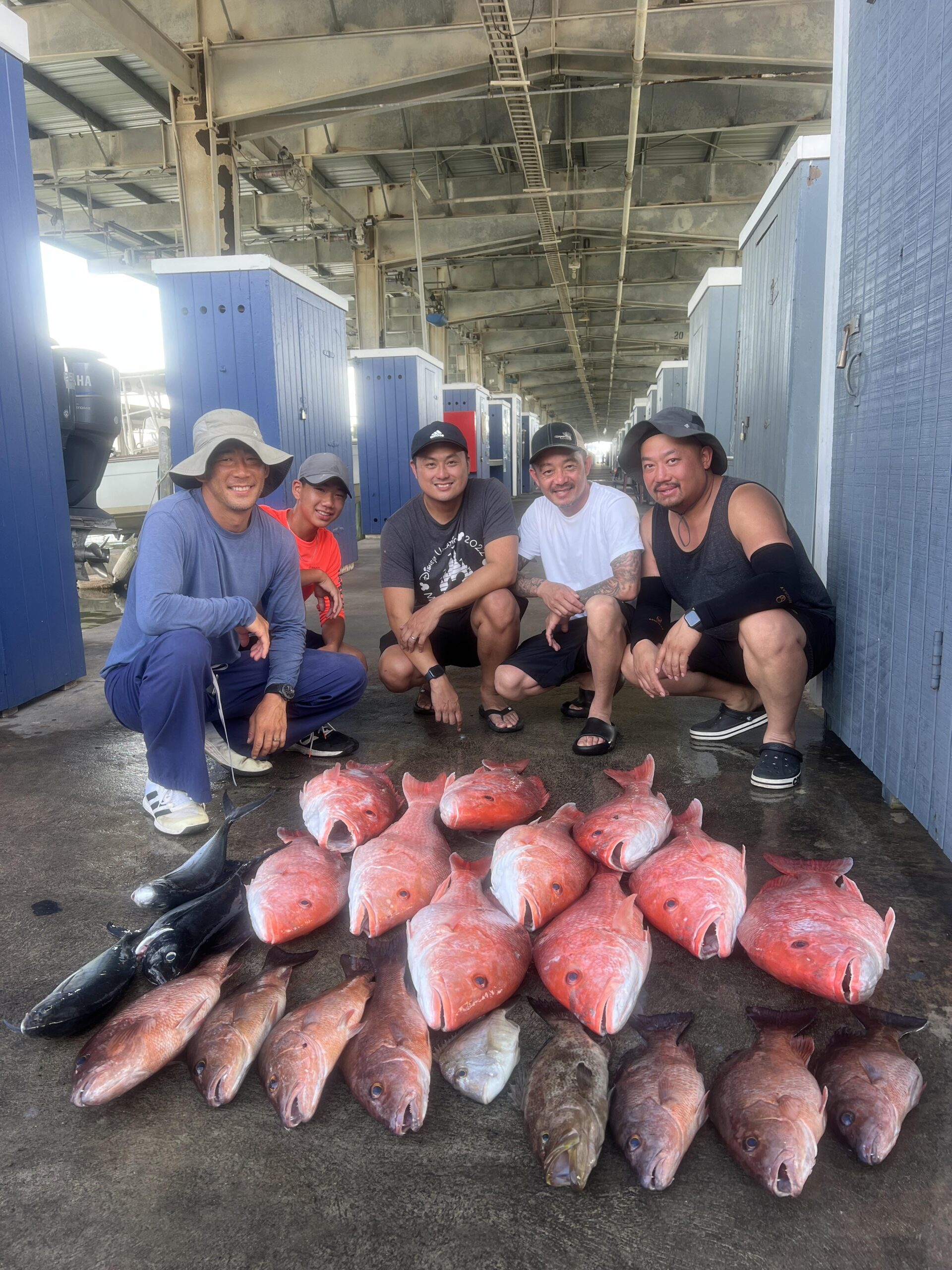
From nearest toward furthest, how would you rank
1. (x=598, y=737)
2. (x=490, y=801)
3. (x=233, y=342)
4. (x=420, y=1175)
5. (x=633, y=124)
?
1. (x=420, y=1175)
2. (x=490, y=801)
3. (x=598, y=737)
4. (x=233, y=342)
5. (x=633, y=124)

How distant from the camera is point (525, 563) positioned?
13.4 ft

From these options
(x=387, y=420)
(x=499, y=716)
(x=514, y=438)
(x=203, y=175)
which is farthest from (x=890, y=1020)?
(x=514, y=438)

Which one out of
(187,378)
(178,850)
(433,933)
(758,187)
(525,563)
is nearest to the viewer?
(433,933)

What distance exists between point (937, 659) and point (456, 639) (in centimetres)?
226

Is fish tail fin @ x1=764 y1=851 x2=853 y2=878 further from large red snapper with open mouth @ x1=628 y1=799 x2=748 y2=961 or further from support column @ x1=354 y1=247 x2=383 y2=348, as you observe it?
support column @ x1=354 y1=247 x2=383 y2=348

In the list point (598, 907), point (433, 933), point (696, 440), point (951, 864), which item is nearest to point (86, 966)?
point (433, 933)

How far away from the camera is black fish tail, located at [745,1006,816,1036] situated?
65.2 inches

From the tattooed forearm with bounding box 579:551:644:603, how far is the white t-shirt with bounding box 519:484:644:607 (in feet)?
0.08

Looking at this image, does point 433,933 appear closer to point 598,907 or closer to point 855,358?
point 598,907

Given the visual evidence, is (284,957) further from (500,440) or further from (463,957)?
(500,440)

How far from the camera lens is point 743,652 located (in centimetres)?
322

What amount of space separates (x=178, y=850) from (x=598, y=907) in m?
1.49

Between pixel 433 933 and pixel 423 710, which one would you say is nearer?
pixel 433 933

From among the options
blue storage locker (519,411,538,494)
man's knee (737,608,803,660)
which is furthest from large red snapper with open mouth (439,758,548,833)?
blue storage locker (519,411,538,494)
